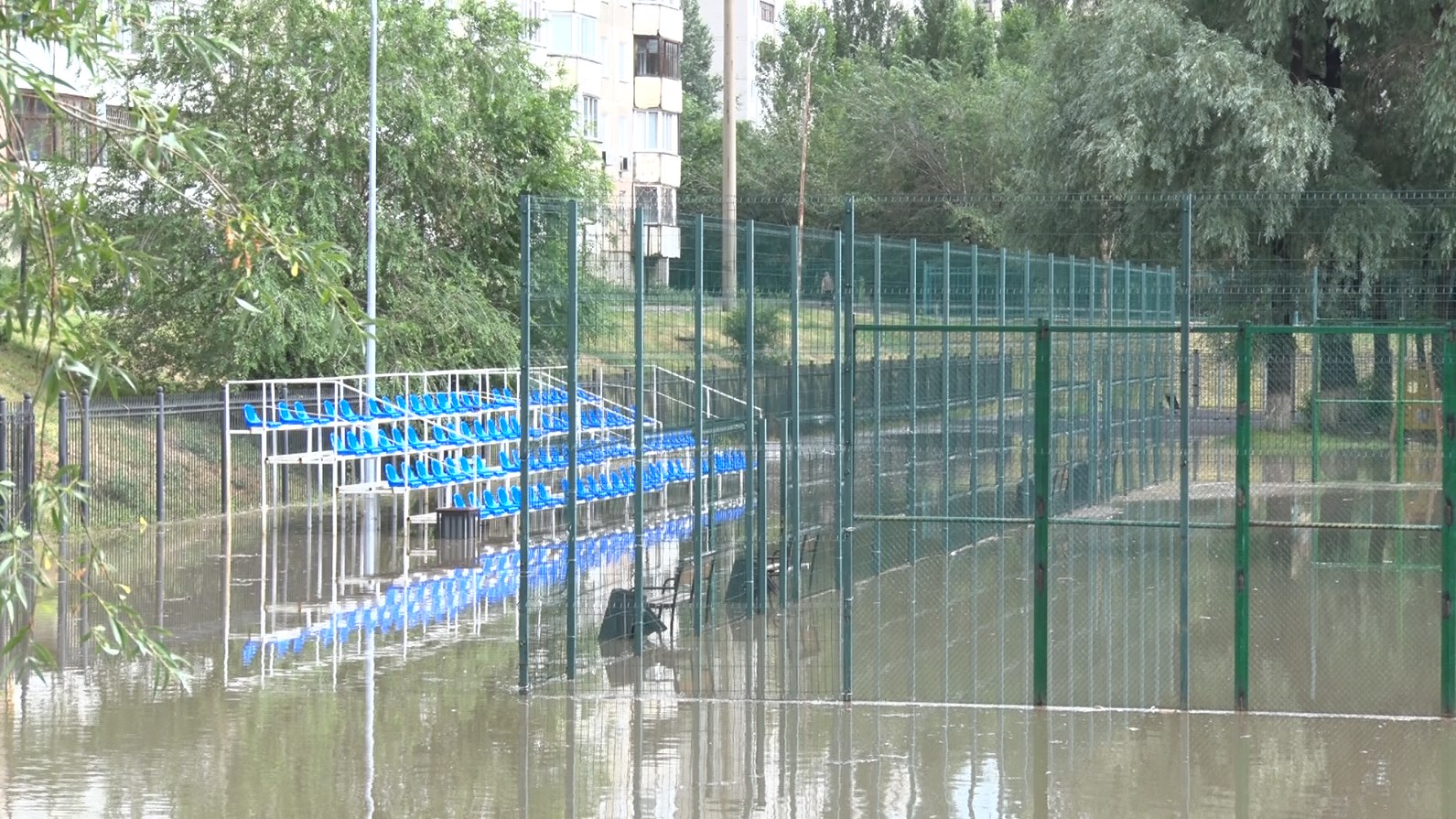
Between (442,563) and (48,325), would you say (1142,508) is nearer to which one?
(442,563)

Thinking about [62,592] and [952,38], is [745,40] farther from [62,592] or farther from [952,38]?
[62,592]

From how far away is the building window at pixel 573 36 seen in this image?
189 ft

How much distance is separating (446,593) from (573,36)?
42.7 meters

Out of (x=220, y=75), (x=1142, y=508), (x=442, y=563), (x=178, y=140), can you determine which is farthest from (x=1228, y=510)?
(x=178, y=140)

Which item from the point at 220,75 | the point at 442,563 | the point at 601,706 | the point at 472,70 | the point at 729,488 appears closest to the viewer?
the point at 601,706

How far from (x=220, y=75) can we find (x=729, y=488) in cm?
1300

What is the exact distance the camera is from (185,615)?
52.6 ft

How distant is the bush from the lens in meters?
15.0

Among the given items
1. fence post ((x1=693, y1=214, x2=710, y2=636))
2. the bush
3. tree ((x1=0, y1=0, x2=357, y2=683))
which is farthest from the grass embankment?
tree ((x1=0, y1=0, x2=357, y2=683))

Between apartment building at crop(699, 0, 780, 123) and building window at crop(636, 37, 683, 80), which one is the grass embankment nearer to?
building window at crop(636, 37, 683, 80)

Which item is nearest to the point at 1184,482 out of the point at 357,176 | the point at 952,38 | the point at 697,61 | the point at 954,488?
the point at 954,488

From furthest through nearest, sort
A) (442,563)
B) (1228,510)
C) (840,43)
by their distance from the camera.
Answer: (840,43), (1228,510), (442,563)

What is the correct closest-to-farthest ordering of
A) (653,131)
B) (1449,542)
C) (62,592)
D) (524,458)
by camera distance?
(1449,542) → (524,458) → (62,592) → (653,131)

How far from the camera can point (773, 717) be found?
11.5m
